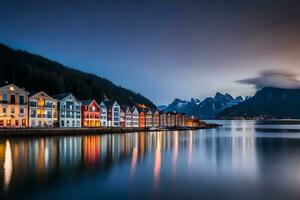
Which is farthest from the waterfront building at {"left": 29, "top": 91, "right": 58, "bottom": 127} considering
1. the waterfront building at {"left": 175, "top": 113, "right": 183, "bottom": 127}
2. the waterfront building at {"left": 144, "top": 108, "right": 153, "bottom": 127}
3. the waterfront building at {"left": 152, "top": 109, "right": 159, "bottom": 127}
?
the waterfront building at {"left": 175, "top": 113, "right": 183, "bottom": 127}

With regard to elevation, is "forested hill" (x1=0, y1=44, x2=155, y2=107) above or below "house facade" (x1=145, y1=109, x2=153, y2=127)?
above

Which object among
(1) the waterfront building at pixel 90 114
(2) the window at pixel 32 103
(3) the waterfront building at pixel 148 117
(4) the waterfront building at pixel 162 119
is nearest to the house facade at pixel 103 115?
(1) the waterfront building at pixel 90 114

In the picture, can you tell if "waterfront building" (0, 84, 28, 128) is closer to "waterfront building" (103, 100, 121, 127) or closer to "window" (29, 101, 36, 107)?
"window" (29, 101, 36, 107)

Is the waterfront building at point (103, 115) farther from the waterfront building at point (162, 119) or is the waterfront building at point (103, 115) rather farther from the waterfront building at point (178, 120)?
the waterfront building at point (178, 120)

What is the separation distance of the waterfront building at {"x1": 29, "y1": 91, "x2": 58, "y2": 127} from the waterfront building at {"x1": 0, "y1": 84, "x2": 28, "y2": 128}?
185cm

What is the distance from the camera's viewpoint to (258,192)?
19359 millimetres

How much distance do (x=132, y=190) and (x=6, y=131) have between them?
49.7 metres

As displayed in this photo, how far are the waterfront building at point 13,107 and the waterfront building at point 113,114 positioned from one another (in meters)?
34.5

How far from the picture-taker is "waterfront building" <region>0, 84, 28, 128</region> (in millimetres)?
68375

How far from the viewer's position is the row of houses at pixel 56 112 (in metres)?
69.6

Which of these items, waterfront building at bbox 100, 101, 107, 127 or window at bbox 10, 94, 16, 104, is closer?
window at bbox 10, 94, 16, 104

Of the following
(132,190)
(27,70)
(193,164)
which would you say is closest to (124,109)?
(27,70)

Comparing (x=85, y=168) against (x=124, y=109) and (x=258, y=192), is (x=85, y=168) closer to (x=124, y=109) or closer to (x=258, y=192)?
(x=258, y=192)

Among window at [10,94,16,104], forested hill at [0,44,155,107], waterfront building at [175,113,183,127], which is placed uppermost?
forested hill at [0,44,155,107]
